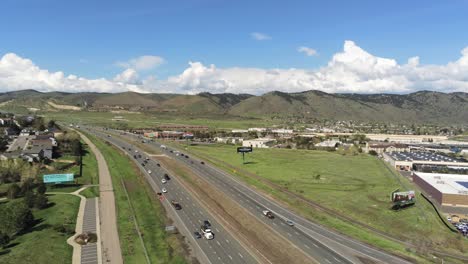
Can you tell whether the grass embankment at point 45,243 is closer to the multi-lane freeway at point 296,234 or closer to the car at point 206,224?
the multi-lane freeway at point 296,234

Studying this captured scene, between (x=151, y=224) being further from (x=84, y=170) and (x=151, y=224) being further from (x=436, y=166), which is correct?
(x=436, y=166)

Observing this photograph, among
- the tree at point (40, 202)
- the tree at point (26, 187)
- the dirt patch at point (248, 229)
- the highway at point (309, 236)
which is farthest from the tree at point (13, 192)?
the highway at point (309, 236)

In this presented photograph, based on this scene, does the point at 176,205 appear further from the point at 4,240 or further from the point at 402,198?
the point at 402,198

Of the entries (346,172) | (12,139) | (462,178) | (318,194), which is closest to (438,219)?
(318,194)

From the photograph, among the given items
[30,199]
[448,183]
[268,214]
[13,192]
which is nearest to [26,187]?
[13,192]

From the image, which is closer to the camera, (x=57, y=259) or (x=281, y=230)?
(x=57, y=259)

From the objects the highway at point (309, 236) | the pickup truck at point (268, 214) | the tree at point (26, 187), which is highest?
the tree at point (26, 187)
